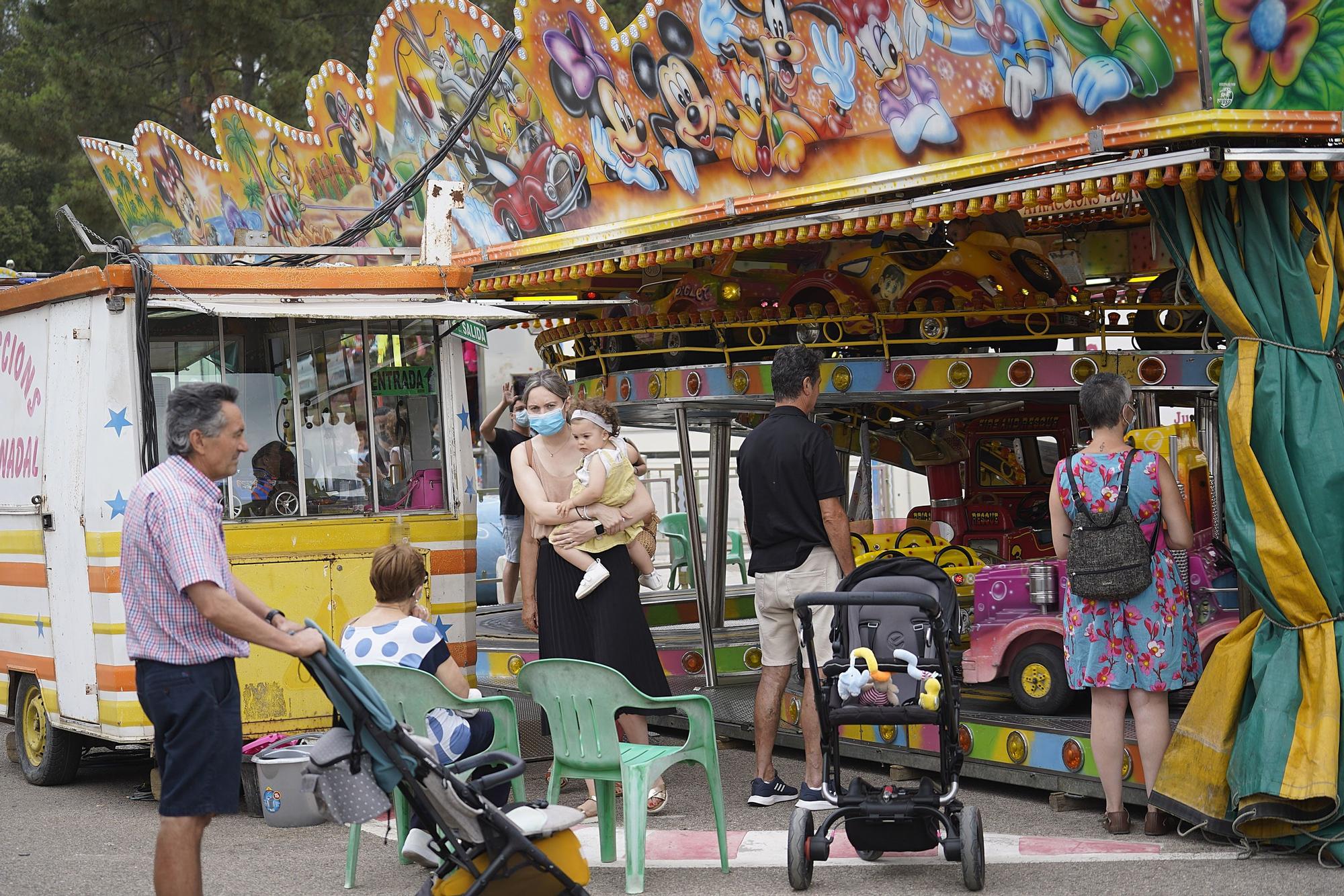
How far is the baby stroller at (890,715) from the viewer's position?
18.8ft

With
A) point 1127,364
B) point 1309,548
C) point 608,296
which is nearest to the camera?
point 1309,548

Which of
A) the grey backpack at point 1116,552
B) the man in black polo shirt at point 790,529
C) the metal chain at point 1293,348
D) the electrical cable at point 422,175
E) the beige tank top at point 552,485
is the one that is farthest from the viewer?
the electrical cable at point 422,175

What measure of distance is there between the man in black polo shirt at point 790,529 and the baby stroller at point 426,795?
94.6 inches

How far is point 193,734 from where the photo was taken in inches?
192

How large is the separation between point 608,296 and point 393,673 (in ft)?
17.5

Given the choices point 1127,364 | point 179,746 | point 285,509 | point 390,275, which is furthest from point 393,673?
point 1127,364

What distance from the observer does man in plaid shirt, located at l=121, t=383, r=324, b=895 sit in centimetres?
483

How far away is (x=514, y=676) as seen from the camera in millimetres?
10734

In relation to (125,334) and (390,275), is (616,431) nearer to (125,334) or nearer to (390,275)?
(390,275)

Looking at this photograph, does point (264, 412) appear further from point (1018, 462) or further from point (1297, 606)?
point (1297, 606)

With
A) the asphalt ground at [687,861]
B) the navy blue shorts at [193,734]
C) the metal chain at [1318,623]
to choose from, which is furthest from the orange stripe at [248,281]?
the metal chain at [1318,623]

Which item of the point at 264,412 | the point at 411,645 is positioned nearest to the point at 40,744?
the point at 264,412

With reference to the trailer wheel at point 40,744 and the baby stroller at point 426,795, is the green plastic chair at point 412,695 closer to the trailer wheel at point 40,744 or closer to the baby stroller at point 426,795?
the baby stroller at point 426,795

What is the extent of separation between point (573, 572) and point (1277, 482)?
3.08 meters
